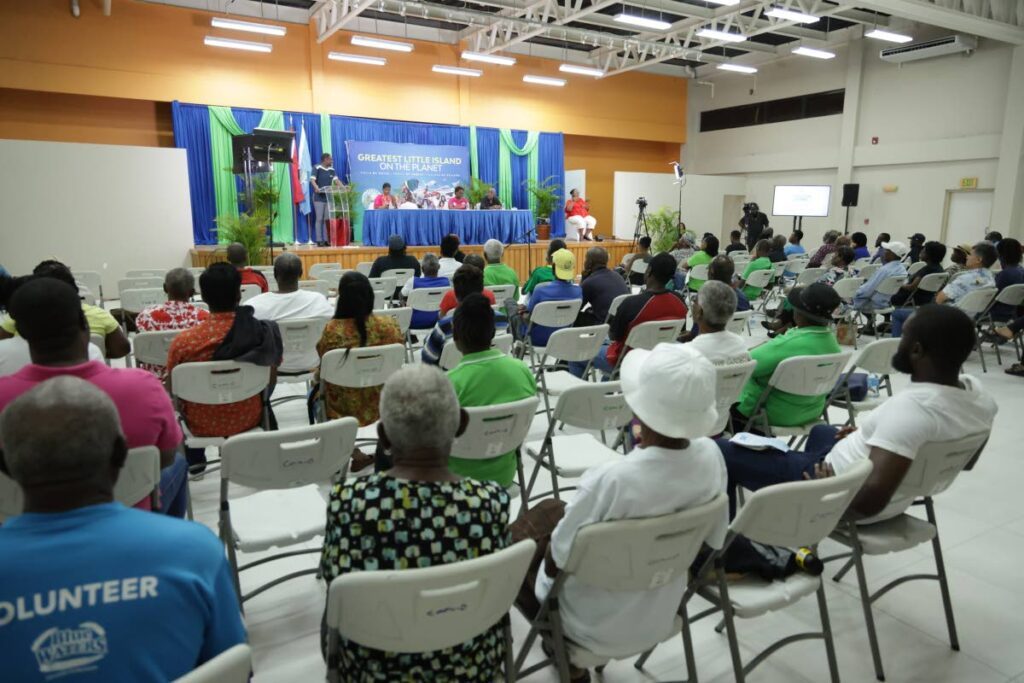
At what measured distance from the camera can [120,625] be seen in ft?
3.46

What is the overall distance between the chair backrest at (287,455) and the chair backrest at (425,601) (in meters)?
0.86

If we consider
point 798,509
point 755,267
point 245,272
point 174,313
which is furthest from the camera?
point 755,267

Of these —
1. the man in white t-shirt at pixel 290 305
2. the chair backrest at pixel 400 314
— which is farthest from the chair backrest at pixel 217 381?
the chair backrest at pixel 400 314

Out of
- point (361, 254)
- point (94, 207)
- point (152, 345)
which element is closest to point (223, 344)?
point (152, 345)

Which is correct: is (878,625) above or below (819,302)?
below

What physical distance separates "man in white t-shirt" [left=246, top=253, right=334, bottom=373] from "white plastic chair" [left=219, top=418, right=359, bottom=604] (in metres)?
1.93

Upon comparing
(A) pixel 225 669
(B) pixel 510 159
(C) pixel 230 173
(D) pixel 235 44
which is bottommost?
(A) pixel 225 669

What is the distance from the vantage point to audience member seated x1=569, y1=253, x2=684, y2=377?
4.48m

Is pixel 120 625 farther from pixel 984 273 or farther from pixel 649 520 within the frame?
pixel 984 273

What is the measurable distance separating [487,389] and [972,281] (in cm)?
604

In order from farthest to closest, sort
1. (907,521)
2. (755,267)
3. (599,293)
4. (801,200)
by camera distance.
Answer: (801,200) < (755,267) < (599,293) < (907,521)

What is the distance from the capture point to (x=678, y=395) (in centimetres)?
165

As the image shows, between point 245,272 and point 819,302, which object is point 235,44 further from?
point 819,302

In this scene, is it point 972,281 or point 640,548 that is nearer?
point 640,548
